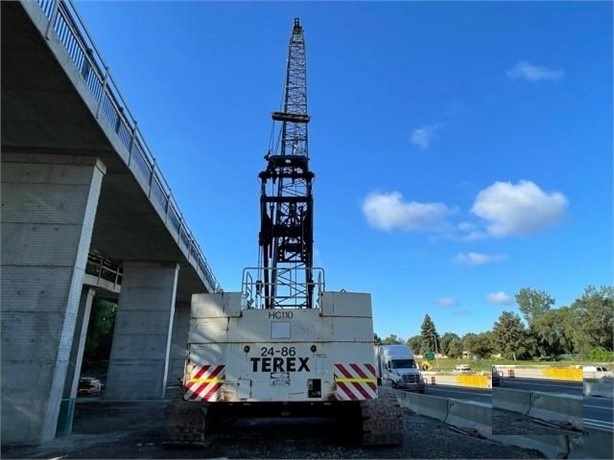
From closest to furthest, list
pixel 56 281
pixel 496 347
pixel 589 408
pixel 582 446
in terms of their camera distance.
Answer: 1. pixel 582 446
2. pixel 56 281
3. pixel 589 408
4. pixel 496 347

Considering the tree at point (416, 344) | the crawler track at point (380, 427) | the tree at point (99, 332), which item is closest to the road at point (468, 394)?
the crawler track at point (380, 427)

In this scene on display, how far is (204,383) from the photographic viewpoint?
32.3 feet

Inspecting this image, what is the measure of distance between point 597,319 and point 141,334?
8709 cm

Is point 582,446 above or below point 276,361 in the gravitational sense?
below

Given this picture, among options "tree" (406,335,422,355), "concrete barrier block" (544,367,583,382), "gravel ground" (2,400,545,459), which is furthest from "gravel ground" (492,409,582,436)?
"tree" (406,335,422,355)

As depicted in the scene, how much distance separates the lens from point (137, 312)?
26766mm

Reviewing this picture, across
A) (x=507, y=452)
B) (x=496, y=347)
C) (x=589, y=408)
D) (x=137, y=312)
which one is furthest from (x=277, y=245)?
(x=496, y=347)

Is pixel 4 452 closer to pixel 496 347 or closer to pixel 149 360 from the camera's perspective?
pixel 149 360

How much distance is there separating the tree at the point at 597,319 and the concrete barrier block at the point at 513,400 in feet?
265

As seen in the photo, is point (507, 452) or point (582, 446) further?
point (507, 452)

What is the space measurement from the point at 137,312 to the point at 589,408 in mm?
21913

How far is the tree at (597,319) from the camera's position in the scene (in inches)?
3337

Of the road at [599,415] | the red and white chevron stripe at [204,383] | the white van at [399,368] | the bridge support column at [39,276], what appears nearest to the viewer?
the red and white chevron stripe at [204,383]

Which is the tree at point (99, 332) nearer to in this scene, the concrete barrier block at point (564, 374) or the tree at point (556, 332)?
the concrete barrier block at point (564, 374)
